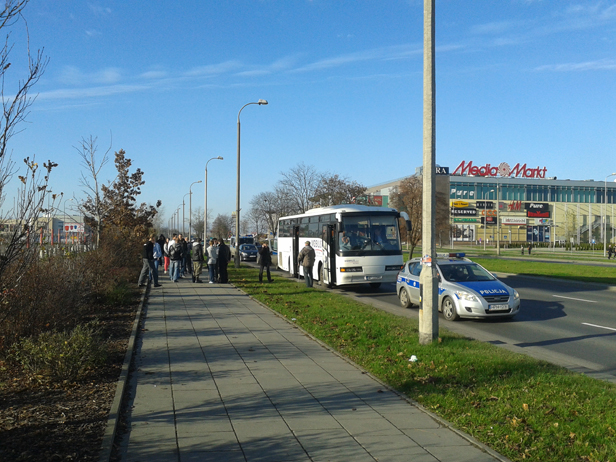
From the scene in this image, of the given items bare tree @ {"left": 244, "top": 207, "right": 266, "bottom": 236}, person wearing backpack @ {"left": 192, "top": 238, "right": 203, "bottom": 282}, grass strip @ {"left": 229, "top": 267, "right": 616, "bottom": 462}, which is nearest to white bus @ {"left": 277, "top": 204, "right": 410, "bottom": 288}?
person wearing backpack @ {"left": 192, "top": 238, "right": 203, "bottom": 282}

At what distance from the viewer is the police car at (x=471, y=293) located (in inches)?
522

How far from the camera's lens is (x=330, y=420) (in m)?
5.64

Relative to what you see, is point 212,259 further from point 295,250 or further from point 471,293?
point 471,293

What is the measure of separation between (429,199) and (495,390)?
3.64 metres

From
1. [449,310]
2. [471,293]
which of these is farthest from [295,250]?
[471,293]

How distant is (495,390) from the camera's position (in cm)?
672

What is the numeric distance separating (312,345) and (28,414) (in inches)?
199

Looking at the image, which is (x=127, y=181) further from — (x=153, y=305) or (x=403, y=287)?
(x=403, y=287)

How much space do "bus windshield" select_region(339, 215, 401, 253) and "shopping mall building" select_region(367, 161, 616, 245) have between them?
74.8 metres

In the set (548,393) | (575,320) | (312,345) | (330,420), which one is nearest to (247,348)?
(312,345)

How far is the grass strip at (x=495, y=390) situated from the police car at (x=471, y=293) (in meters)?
2.28

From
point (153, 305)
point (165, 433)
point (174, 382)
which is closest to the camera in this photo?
point (165, 433)

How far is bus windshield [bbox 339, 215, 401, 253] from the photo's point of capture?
20547 millimetres

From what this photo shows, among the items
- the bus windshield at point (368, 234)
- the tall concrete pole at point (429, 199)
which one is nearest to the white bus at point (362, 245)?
the bus windshield at point (368, 234)
